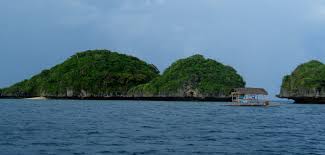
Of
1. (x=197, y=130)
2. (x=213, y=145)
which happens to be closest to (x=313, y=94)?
(x=197, y=130)

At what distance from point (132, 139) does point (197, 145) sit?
5.86m

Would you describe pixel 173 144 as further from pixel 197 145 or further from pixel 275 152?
pixel 275 152

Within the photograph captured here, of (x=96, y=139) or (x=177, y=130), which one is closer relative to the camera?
(x=96, y=139)

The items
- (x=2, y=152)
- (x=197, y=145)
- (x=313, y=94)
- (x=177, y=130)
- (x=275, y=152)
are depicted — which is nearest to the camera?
(x=2, y=152)

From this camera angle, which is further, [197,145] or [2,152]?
[197,145]

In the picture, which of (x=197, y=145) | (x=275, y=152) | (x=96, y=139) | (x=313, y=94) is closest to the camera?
(x=275, y=152)

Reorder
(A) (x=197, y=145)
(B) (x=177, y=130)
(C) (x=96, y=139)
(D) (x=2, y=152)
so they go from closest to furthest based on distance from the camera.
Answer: (D) (x=2, y=152), (A) (x=197, y=145), (C) (x=96, y=139), (B) (x=177, y=130)

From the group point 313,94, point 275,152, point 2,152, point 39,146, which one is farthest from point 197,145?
point 313,94

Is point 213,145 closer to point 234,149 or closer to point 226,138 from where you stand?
point 234,149

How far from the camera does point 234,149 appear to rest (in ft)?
121

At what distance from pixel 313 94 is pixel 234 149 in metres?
168

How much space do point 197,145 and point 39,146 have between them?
1098 cm

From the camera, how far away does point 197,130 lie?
52.1 meters

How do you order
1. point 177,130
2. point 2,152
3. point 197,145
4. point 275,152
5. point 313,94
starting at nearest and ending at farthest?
point 2,152 < point 275,152 < point 197,145 < point 177,130 < point 313,94
